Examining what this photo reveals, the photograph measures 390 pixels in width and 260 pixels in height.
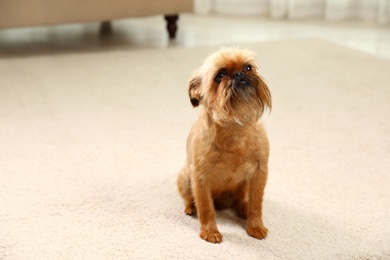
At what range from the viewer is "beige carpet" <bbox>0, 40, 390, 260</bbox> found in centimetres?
141

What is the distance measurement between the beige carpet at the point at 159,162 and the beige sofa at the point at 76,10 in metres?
0.28

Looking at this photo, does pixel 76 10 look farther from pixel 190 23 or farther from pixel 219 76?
pixel 219 76

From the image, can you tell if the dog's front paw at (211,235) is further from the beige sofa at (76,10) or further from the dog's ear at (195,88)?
the beige sofa at (76,10)

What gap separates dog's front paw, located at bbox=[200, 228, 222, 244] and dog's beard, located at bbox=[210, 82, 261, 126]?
29 centimetres

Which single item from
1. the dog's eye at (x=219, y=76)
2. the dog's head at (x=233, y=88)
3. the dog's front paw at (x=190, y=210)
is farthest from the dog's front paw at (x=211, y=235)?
the dog's eye at (x=219, y=76)

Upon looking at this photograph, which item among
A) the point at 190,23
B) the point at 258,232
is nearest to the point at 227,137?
the point at 258,232

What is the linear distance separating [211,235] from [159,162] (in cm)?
51

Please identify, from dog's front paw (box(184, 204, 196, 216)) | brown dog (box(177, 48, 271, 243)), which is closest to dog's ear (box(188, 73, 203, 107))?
brown dog (box(177, 48, 271, 243))

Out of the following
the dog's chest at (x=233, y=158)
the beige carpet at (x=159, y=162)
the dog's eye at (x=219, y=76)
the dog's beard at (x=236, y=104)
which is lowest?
the beige carpet at (x=159, y=162)

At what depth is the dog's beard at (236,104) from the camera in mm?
1295

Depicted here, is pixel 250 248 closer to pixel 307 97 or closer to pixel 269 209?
pixel 269 209

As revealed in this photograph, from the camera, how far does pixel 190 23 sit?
4203 millimetres

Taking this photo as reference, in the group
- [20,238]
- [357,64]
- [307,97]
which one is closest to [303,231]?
[20,238]

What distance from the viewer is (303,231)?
4.77 ft
